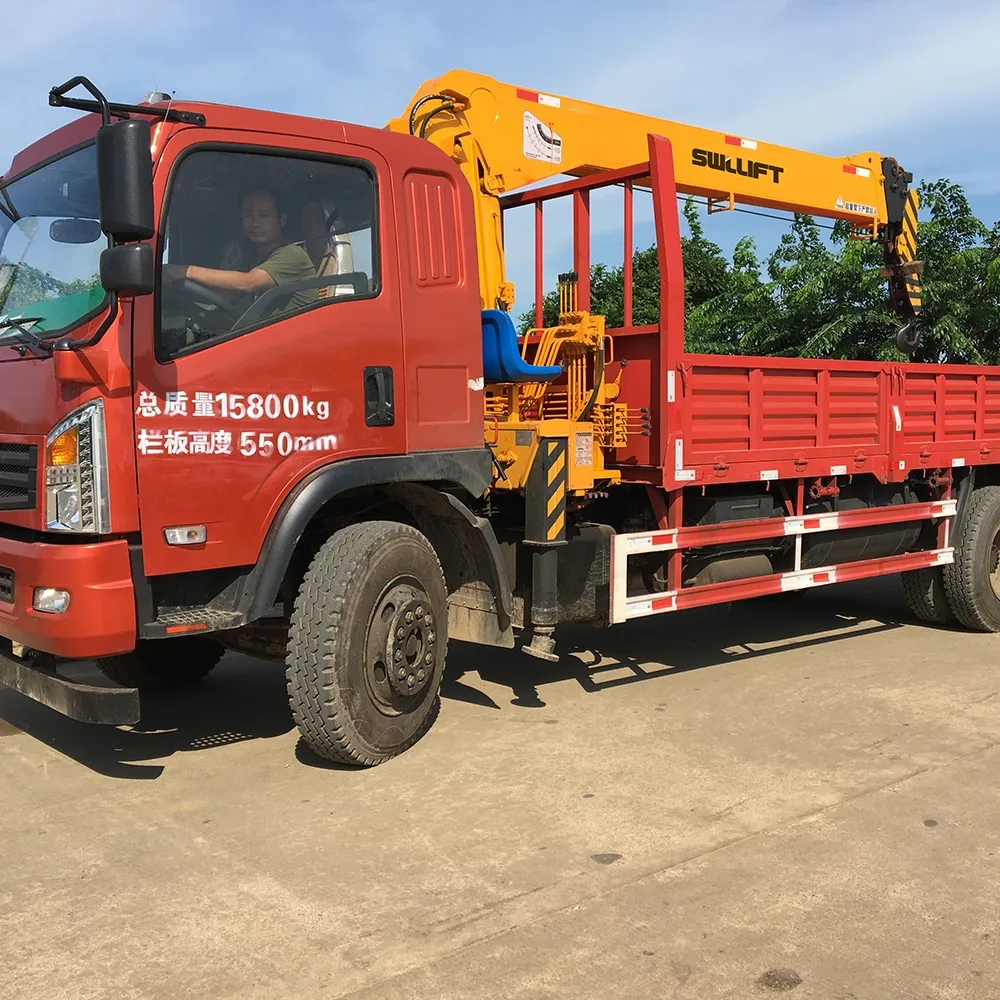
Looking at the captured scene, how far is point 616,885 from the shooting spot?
3.42 metres

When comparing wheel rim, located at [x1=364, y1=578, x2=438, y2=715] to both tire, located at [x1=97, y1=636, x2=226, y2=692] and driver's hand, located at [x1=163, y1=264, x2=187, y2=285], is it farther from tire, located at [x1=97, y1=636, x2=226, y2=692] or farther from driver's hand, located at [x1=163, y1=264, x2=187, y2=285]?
driver's hand, located at [x1=163, y1=264, x2=187, y2=285]

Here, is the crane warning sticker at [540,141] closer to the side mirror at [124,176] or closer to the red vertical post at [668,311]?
the red vertical post at [668,311]

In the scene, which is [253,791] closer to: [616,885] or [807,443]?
[616,885]

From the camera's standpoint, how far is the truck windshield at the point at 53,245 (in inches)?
155

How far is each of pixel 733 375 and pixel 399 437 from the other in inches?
87.2

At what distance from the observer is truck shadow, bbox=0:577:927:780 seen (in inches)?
195

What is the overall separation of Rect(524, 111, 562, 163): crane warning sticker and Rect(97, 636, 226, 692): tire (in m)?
3.25

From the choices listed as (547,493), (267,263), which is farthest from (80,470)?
(547,493)

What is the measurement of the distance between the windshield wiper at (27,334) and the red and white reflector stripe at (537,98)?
2971mm

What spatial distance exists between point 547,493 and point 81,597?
232 cm

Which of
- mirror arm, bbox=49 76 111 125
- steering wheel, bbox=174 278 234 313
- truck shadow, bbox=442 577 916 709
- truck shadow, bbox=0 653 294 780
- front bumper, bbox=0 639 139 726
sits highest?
mirror arm, bbox=49 76 111 125

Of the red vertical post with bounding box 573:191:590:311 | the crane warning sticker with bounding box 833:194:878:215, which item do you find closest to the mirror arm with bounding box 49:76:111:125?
the red vertical post with bounding box 573:191:590:311

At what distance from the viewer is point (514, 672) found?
6.31 metres

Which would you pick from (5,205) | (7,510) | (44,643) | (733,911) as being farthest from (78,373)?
(733,911)
